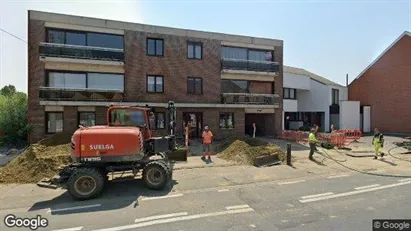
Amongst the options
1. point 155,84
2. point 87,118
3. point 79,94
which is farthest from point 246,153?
point 79,94

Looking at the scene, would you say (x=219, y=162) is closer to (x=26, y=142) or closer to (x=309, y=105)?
(x=26, y=142)

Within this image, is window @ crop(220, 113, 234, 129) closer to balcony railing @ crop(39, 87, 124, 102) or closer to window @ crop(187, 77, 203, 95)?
window @ crop(187, 77, 203, 95)

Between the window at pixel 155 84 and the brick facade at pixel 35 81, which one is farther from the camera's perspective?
the window at pixel 155 84

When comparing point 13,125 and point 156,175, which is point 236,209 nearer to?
point 156,175

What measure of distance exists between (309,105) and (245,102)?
500 inches

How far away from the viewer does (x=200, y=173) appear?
1119cm

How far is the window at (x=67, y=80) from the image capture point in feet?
57.0

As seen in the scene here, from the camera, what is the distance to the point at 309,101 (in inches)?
1258

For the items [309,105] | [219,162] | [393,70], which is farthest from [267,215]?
[393,70]

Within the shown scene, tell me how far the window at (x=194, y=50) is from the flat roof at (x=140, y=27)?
0.60 m

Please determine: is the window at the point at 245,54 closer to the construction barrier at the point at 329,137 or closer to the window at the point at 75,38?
the construction barrier at the point at 329,137

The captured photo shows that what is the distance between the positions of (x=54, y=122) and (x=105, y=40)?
6098 millimetres

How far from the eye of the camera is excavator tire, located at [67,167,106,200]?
7781 millimetres

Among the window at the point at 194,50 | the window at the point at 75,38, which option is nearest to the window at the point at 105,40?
the window at the point at 75,38
